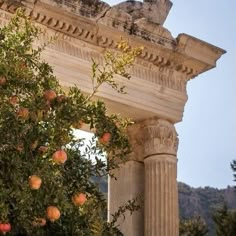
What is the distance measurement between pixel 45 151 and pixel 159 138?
709 cm

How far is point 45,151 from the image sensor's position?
5.78m

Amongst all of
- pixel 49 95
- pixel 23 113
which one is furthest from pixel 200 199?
pixel 23 113

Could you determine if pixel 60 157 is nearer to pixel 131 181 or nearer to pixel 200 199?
pixel 131 181

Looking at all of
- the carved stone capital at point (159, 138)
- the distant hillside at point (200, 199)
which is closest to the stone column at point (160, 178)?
the carved stone capital at point (159, 138)

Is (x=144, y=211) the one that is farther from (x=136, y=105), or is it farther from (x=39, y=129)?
(x=39, y=129)

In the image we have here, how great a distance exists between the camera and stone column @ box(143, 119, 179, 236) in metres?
12.2

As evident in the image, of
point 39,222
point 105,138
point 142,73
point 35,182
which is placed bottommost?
point 39,222

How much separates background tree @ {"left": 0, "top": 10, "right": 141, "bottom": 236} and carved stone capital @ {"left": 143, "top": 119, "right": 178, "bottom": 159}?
19.6ft

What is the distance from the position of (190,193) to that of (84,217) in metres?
65.7

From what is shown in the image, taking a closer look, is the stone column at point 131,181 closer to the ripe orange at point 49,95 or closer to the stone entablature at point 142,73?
the stone entablature at point 142,73

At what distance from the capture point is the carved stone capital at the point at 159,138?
12688 millimetres

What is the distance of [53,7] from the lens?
11.1 metres

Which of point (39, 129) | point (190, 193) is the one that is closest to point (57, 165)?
point (39, 129)

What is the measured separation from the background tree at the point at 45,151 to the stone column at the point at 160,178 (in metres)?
5.72
